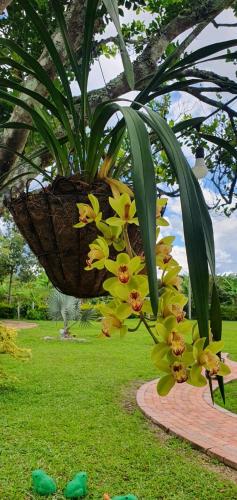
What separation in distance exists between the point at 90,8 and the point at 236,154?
0.27m

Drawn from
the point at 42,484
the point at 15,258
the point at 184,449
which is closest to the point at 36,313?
the point at 15,258

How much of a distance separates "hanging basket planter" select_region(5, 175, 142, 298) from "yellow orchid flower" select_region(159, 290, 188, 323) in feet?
0.71

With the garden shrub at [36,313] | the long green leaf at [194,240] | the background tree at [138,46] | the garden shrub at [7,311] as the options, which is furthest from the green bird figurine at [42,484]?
the garden shrub at [36,313]

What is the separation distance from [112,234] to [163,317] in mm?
138

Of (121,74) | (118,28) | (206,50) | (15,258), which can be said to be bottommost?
(118,28)

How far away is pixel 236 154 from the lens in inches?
22.9

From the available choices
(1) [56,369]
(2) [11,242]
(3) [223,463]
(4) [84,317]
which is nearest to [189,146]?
(3) [223,463]

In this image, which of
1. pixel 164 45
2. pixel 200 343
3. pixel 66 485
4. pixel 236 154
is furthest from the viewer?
pixel 66 485

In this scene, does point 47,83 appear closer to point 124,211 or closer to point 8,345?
point 124,211

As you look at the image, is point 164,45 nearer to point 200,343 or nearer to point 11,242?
point 200,343

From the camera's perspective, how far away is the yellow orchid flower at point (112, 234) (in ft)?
1.65

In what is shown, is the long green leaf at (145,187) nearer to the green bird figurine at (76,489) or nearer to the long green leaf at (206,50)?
the long green leaf at (206,50)

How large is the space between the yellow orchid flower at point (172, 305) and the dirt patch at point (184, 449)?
290cm

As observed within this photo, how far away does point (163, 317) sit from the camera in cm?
40
